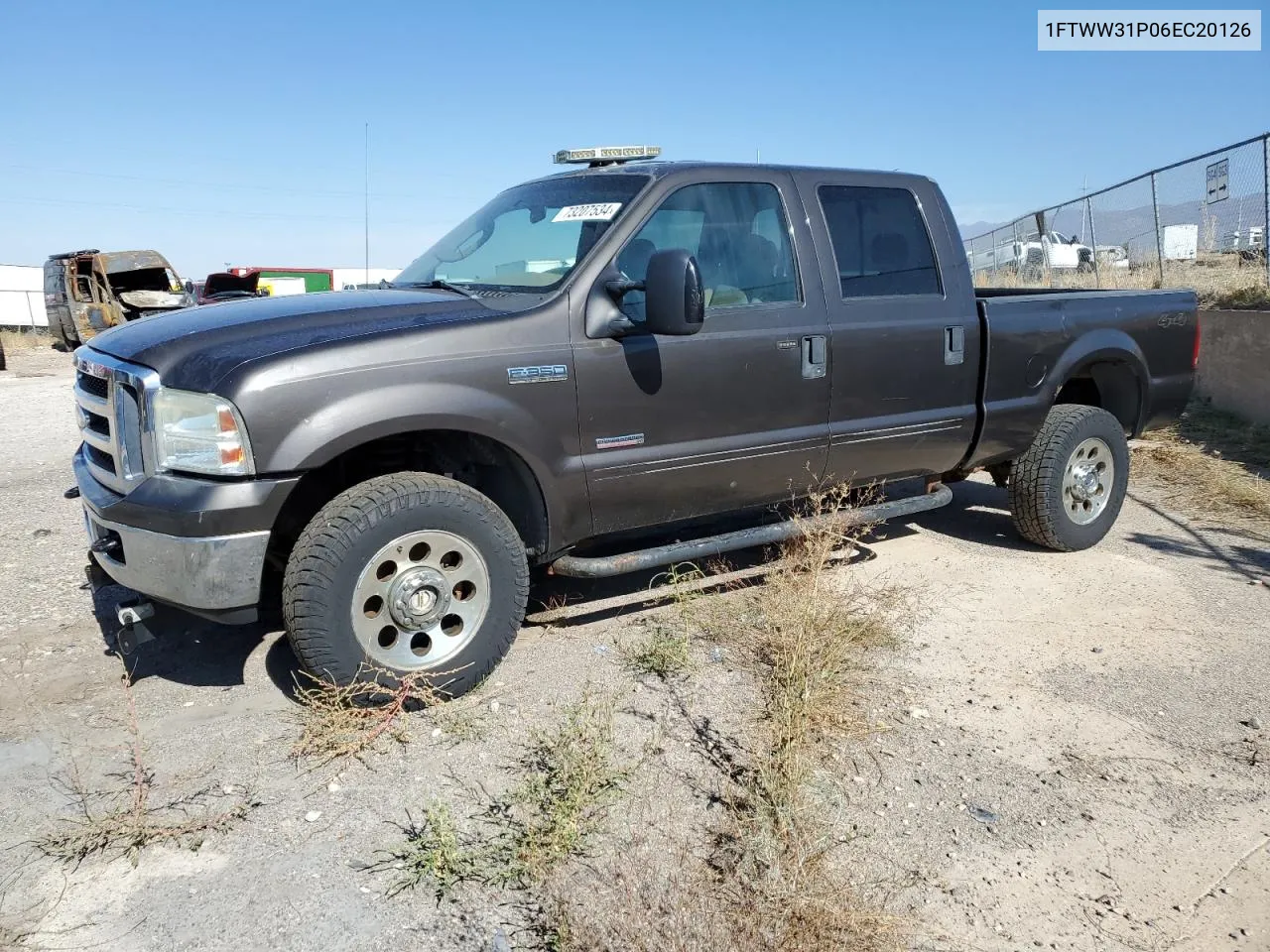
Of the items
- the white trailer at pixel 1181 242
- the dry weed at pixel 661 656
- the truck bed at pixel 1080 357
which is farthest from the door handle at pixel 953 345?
the white trailer at pixel 1181 242

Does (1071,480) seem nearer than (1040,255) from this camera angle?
Yes

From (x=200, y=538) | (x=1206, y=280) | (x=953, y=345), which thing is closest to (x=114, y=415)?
(x=200, y=538)

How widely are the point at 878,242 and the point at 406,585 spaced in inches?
112

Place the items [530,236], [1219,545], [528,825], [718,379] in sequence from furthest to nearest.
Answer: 1. [1219,545]
2. [530,236]
3. [718,379]
4. [528,825]

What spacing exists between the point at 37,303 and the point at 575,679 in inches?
1333

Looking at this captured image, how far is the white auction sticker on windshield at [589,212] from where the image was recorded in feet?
13.3

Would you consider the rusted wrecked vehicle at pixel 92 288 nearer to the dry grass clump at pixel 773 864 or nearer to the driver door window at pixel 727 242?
the driver door window at pixel 727 242

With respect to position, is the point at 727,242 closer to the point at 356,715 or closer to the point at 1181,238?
the point at 356,715

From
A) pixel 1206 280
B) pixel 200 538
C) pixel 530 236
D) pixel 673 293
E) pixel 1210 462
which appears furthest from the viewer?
pixel 1206 280

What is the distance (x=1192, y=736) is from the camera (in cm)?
344

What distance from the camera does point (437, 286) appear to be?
14.2ft

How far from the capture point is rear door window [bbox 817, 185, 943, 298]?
15.1 ft

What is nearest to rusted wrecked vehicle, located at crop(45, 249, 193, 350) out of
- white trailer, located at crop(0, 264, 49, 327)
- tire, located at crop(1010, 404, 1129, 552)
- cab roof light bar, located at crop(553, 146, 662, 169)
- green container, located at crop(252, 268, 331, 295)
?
green container, located at crop(252, 268, 331, 295)

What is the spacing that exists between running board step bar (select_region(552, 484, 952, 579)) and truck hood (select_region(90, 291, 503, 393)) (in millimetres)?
1067
